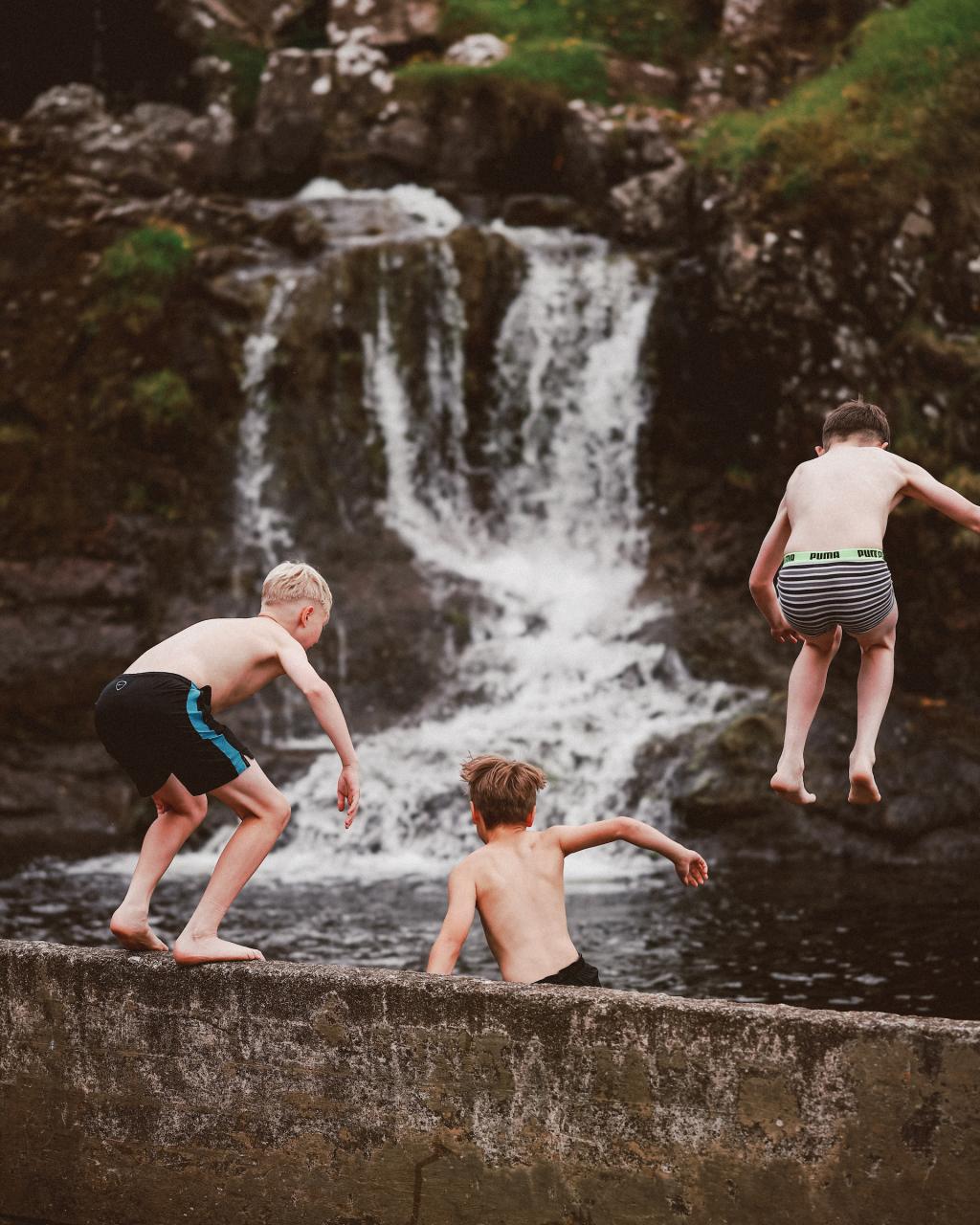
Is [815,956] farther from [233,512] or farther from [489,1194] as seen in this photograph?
[233,512]

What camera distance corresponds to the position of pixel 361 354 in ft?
59.3

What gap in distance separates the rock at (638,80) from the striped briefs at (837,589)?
17.3 metres

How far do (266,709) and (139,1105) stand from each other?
11.2 metres

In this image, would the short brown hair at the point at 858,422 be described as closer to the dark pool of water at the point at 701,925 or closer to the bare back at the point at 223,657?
the bare back at the point at 223,657

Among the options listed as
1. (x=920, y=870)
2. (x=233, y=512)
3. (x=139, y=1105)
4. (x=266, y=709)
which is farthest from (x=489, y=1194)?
(x=233, y=512)

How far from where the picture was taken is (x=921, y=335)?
48.0ft

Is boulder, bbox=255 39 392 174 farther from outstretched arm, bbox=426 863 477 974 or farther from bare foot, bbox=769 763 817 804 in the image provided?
outstretched arm, bbox=426 863 477 974

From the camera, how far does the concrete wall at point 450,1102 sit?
369cm

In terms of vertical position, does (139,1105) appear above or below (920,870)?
above

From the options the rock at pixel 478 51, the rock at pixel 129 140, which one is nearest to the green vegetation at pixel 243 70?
the rock at pixel 129 140

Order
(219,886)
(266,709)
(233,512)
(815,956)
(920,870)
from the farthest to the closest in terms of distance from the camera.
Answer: (233,512) → (266,709) → (920,870) → (815,956) → (219,886)

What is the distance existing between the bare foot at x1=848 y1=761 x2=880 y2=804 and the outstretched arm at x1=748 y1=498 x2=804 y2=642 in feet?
2.20

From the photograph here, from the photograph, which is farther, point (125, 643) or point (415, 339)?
point (415, 339)

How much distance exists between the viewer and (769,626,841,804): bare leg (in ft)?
18.1
